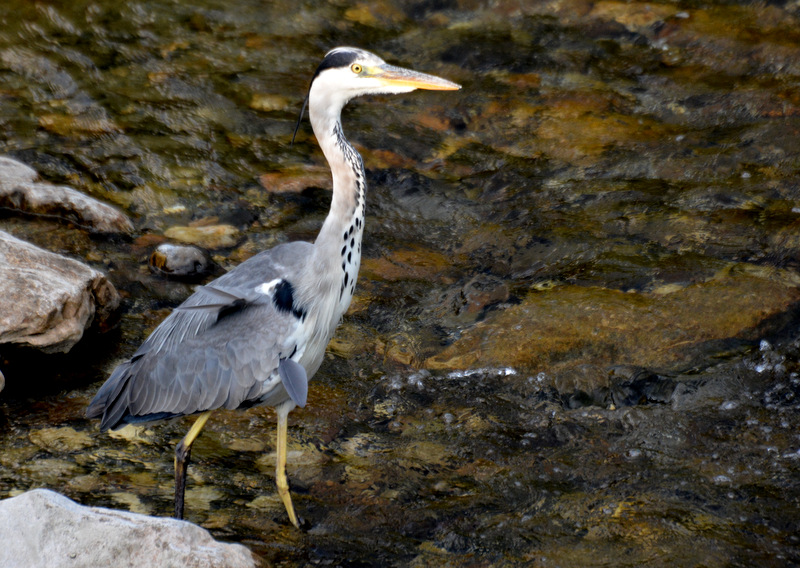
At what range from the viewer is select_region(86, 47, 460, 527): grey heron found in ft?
12.4

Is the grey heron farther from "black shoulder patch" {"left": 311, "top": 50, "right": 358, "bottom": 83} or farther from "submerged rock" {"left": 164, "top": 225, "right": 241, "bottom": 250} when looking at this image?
"submerged rock" {"left": 164, "top": 225, "right": 241, "bottom": 250}

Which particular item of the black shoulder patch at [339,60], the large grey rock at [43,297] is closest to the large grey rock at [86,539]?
the large grey rock at [43,297]

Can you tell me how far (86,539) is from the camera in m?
2.91

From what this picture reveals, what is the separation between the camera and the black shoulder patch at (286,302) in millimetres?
3879

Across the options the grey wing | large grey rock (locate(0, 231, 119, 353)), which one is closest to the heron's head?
the grey wing

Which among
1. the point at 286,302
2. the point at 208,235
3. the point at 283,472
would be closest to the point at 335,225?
the point at 286,302

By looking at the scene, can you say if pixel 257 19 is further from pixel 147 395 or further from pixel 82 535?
pixel 82 535

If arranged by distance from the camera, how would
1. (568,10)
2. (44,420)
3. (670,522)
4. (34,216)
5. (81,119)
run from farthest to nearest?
1. (568,10)
2. (81,119)
3. (34,216)
4. (44,420)
5. (670,522)

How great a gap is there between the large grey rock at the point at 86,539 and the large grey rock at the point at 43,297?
5.18ft

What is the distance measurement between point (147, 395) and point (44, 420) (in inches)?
30.8

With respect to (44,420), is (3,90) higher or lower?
higher

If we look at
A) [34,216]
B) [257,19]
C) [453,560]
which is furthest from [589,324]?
[257,19]

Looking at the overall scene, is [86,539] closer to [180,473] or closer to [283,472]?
[180,473]

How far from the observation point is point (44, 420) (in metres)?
4.28
